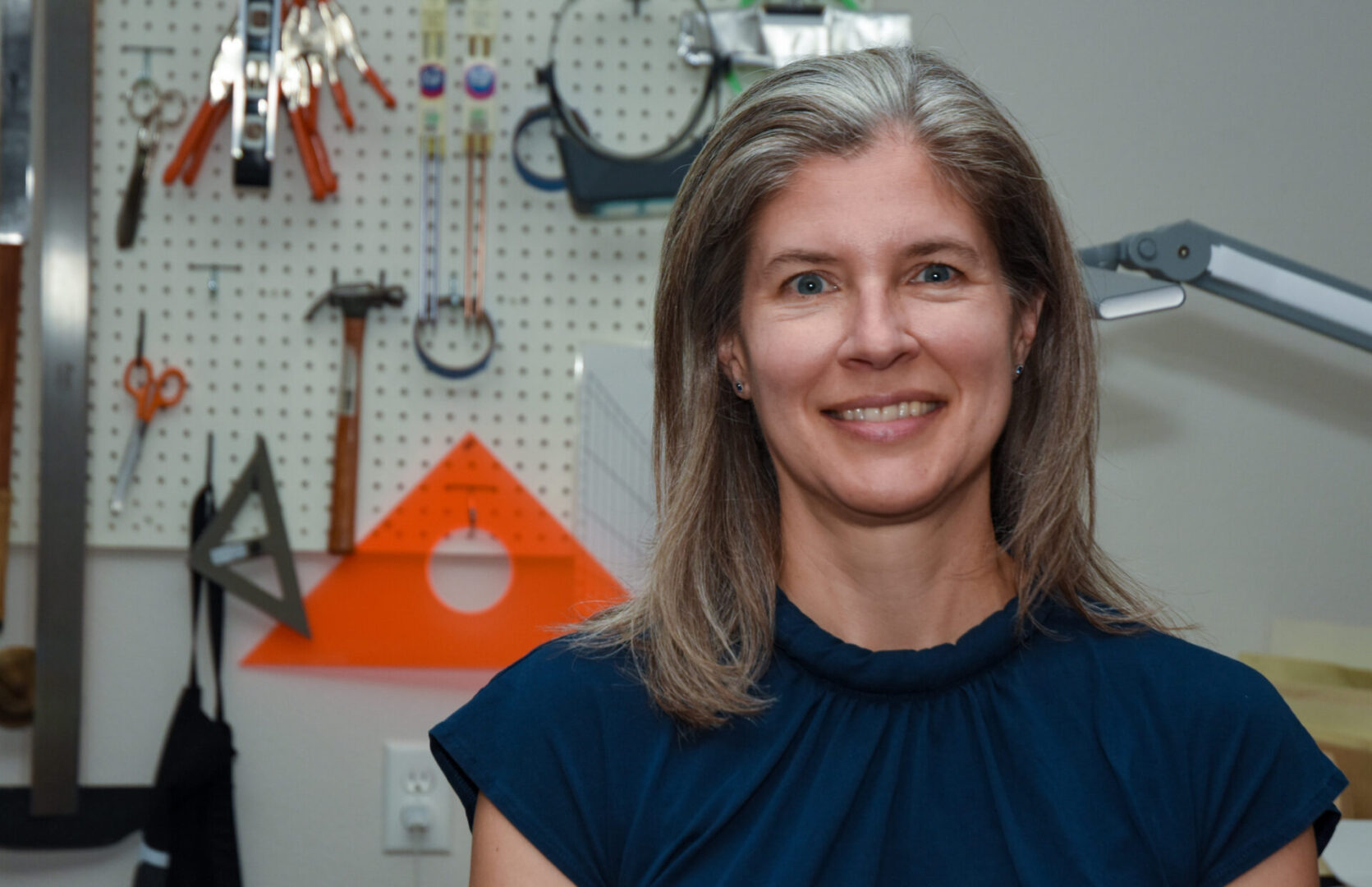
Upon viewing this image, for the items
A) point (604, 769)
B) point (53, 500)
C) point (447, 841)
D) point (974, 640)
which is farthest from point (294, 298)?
point (974, 640)

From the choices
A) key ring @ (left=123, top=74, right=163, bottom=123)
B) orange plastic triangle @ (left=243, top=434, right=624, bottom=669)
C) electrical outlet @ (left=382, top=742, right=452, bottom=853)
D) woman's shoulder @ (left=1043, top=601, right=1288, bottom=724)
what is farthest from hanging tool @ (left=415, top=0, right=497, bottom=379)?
woman's shoulder @ (left=1043, top=601, right=1288, bottom=724)

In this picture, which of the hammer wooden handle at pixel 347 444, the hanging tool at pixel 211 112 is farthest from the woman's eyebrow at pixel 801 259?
the hanging tool at pixel 211 112

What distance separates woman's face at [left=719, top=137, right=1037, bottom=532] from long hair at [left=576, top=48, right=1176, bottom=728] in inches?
1.0

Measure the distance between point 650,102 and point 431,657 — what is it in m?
0.88

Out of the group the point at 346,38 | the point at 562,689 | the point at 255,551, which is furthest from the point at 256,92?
the point at 562,689

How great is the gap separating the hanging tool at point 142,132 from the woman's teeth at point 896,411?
4.13 ft

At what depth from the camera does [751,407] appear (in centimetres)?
114

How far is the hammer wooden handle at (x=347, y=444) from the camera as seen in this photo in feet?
5.78

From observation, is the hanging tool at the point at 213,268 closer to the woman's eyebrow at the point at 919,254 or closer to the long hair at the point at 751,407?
the long hair at the point at 751,407

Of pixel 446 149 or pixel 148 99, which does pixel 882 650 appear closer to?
pixel 446 149

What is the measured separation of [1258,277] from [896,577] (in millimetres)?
722

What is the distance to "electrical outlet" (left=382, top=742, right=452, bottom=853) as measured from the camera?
1781 mm

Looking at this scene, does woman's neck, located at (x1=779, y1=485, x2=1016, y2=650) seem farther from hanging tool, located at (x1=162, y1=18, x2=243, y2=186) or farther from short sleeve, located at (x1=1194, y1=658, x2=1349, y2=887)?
hanging tool, located at (x1=162, y1=18, x2=243, y2=186)

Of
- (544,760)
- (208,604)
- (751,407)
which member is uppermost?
(751,407)
